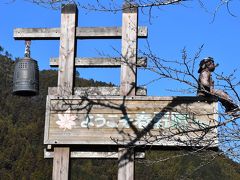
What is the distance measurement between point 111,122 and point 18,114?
84.0m

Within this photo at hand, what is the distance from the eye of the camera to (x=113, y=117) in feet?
22.1

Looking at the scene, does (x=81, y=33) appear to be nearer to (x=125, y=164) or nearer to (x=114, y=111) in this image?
(x=114, y=111)

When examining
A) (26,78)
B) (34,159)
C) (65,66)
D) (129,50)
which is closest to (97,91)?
(65,66)

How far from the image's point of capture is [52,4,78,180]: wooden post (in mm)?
6801

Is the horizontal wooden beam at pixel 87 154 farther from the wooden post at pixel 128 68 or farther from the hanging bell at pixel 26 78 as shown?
the hanging bell at pixel 26 78

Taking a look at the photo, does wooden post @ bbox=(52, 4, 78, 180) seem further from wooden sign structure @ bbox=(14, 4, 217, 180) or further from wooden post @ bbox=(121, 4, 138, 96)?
wooden post @ bbox=(121, 4, 138, 96)

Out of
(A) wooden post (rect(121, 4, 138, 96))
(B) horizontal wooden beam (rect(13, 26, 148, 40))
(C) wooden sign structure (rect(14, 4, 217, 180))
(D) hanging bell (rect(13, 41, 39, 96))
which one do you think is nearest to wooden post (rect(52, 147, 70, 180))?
(C) wooden sign structure (rect(14, 4, 217, 180))

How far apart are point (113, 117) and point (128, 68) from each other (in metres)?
0.66

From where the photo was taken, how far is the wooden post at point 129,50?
6.91m

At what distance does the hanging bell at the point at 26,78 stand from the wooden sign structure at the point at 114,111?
237 mm

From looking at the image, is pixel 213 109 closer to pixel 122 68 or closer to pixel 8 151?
pixel 122 68

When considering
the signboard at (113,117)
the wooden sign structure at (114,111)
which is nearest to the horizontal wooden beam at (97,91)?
the wooden sign structure at (114,111)

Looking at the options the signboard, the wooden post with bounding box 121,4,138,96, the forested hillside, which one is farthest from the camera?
the forested hillside

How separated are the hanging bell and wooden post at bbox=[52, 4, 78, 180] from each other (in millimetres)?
313
